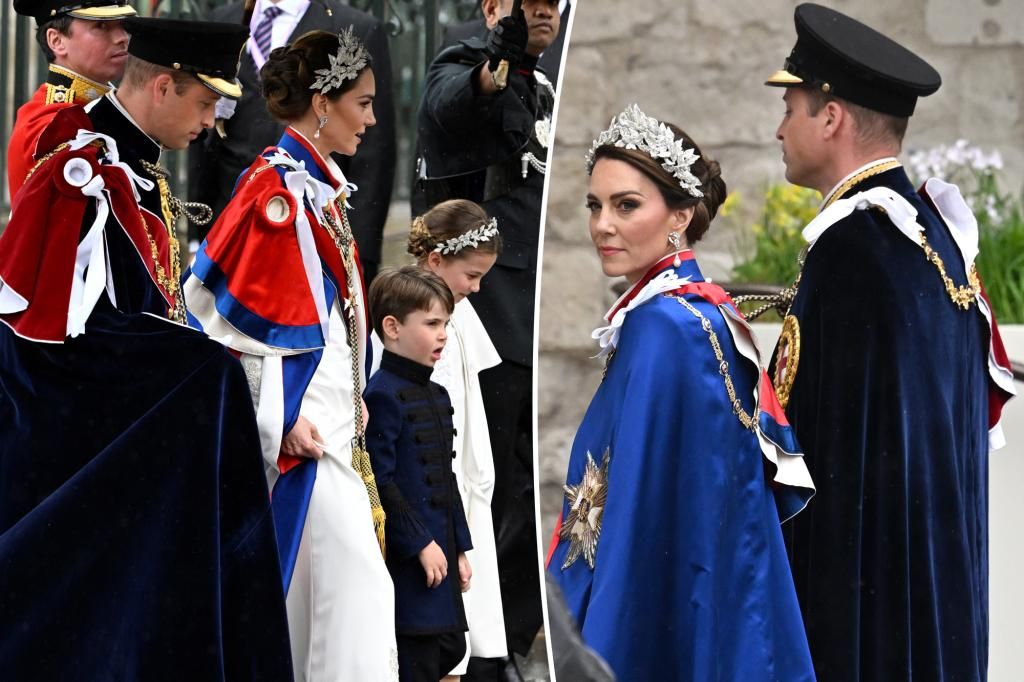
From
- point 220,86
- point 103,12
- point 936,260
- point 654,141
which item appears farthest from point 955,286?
point 103,12

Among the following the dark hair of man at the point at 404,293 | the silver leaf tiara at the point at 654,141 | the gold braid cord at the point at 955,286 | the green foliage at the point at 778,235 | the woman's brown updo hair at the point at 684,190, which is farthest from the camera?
the green foliage at the point at 778,235

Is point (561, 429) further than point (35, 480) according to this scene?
No

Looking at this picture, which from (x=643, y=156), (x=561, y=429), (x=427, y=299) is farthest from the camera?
(x=427, y=299)

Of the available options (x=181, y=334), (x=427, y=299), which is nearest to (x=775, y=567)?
(x=427, y=299)

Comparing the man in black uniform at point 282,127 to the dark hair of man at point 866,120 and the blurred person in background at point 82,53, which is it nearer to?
the blurred person in background at point 82,53

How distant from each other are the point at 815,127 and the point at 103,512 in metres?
1.44

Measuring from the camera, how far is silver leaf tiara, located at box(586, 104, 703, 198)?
287 centimetres

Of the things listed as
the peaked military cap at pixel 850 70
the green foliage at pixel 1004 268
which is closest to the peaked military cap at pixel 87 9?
the peaked military cap at pixel 850 70

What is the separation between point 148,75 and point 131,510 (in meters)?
0.72

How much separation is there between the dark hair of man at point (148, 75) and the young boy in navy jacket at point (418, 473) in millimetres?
469

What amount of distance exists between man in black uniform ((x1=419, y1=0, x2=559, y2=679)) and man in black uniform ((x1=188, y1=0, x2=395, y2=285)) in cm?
10

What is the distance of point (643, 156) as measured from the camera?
2994 millimetres

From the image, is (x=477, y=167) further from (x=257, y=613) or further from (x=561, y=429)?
(x=257, y=613)

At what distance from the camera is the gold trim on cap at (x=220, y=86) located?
10.5 ft
